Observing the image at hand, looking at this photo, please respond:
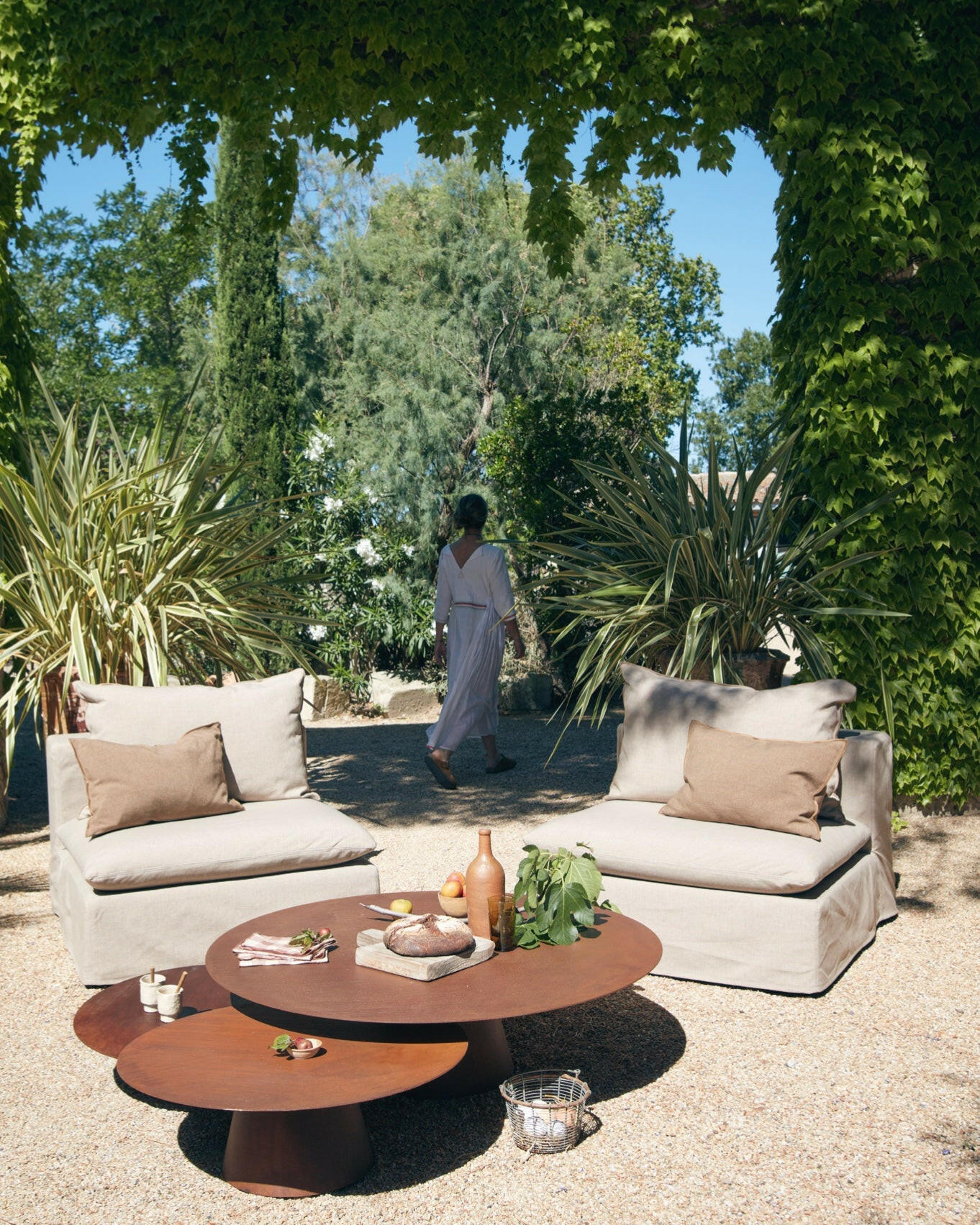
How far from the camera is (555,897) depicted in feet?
9.13

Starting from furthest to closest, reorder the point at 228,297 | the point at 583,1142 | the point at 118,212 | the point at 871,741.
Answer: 1. the point at 118,212
2. the point at 228,297
3. the point at 871,741
4. the point at 583,1142

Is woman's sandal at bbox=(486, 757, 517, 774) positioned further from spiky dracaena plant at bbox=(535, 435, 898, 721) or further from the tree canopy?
the tree canopy

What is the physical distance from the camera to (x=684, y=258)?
24406 millimetres

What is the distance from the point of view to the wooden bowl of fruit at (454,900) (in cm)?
286

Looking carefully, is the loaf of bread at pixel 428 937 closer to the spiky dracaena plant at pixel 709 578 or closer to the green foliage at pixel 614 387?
the spiky dracaena plant at pixel 709 578

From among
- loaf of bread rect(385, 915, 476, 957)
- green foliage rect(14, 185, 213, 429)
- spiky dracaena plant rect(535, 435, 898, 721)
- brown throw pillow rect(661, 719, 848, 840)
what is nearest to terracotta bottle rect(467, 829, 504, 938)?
loaf of bread rect(385, 915, 476, 957)

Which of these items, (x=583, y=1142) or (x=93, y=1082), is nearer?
(x=583, y=1142)

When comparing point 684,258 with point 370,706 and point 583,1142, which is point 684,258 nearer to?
point 370,706

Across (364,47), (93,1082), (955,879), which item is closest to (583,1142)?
(93,1082)

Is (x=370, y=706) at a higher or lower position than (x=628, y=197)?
lower

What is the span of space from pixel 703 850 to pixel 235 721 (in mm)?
1758

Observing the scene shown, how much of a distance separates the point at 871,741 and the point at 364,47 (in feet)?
14.5

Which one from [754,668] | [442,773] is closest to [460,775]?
[442,773]

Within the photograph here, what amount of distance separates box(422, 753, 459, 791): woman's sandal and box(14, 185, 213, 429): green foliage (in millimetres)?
15100
